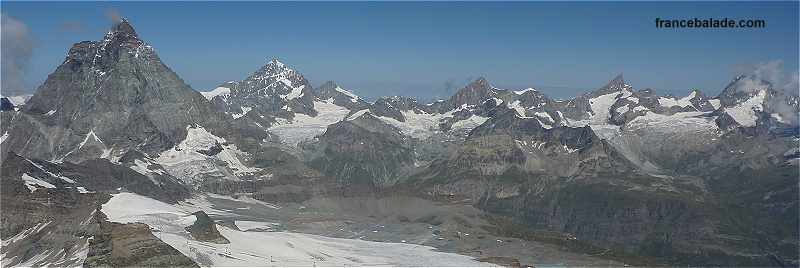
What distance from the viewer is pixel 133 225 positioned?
196 m

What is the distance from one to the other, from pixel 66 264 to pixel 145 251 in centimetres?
2692

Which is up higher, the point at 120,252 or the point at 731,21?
the point at 731,21

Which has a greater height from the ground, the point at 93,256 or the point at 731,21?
the point at 731,21

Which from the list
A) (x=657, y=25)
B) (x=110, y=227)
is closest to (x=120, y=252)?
(x=110, y=227)

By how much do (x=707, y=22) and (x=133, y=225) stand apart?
125277mm

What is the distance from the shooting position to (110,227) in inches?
7810

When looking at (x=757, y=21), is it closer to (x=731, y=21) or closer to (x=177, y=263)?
(x=731, y=21)

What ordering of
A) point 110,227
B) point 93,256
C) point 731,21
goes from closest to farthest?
point 731,21
point 93,256
point 110,227

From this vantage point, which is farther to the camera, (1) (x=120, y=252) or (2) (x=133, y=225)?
(2) (x=133, y=225)

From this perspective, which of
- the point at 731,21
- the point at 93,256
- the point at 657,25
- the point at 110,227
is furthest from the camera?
the point at 110,227

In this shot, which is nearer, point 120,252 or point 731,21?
point 731,21

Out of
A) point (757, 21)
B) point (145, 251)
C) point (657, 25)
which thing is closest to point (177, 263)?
point (145, 251)

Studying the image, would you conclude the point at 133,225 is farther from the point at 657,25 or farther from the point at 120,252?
the point at 657,25

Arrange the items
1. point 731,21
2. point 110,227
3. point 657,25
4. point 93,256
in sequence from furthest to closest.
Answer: point 110,227 < point 93,256 < point 657,25 < point 731,21
